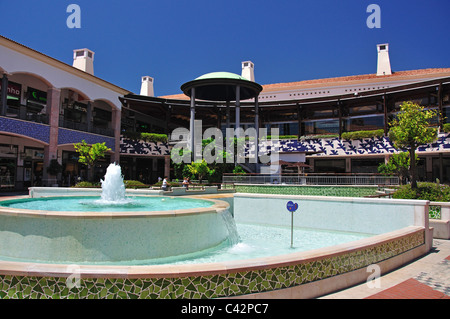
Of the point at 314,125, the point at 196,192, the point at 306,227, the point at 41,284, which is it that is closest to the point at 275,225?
the point at 306,227

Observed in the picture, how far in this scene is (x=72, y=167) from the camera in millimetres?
32531

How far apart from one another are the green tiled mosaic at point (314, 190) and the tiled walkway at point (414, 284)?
1422 centimetres

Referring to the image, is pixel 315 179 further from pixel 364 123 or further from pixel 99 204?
pixel 364 123

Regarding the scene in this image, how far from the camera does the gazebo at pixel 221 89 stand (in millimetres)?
30547

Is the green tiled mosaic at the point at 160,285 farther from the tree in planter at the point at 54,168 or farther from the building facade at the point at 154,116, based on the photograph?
the tree in planter at the point at 54,168

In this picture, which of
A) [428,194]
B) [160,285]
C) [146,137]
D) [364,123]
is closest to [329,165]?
[364,123]

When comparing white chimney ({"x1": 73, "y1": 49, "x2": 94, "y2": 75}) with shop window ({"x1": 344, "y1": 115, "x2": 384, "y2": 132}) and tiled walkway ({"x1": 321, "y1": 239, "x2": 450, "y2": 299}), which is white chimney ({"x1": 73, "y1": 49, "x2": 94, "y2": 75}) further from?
tiled walkway ({"x1": 321, "y1": 239, "x2": 450, "y2": 299})

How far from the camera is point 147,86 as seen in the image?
153 ft

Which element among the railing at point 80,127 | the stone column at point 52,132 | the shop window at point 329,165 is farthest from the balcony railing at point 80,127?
the shop window at point 329,165

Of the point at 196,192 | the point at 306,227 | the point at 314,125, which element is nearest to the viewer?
the point at 306,227

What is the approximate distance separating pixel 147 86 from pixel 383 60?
3185cm

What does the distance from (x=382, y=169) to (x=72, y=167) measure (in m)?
29.7

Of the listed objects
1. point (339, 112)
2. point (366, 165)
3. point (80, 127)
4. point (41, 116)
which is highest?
point (339, 112)
